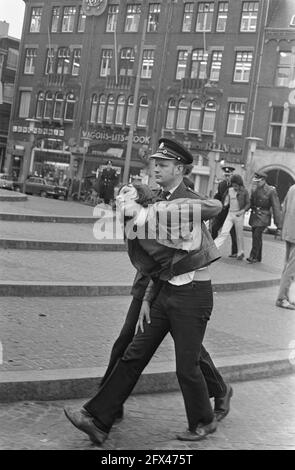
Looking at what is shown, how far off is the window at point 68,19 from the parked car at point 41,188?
1346 centimetres

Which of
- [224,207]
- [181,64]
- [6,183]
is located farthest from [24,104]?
[224,207]

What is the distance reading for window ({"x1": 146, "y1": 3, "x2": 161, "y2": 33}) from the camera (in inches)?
1822

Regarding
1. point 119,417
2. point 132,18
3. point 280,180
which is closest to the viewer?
point 119,417

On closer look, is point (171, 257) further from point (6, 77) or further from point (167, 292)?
point (6, 77)

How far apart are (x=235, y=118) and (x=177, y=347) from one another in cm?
3920

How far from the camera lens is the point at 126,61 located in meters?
47.8

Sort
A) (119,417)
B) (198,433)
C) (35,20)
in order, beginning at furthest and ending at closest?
(35,20) < (119,417) < (198,433)

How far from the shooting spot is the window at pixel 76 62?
50125 mm

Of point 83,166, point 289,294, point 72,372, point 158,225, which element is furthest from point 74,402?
point 83,166

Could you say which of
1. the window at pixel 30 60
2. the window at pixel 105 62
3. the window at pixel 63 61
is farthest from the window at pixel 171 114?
the window at pixel 30 60
